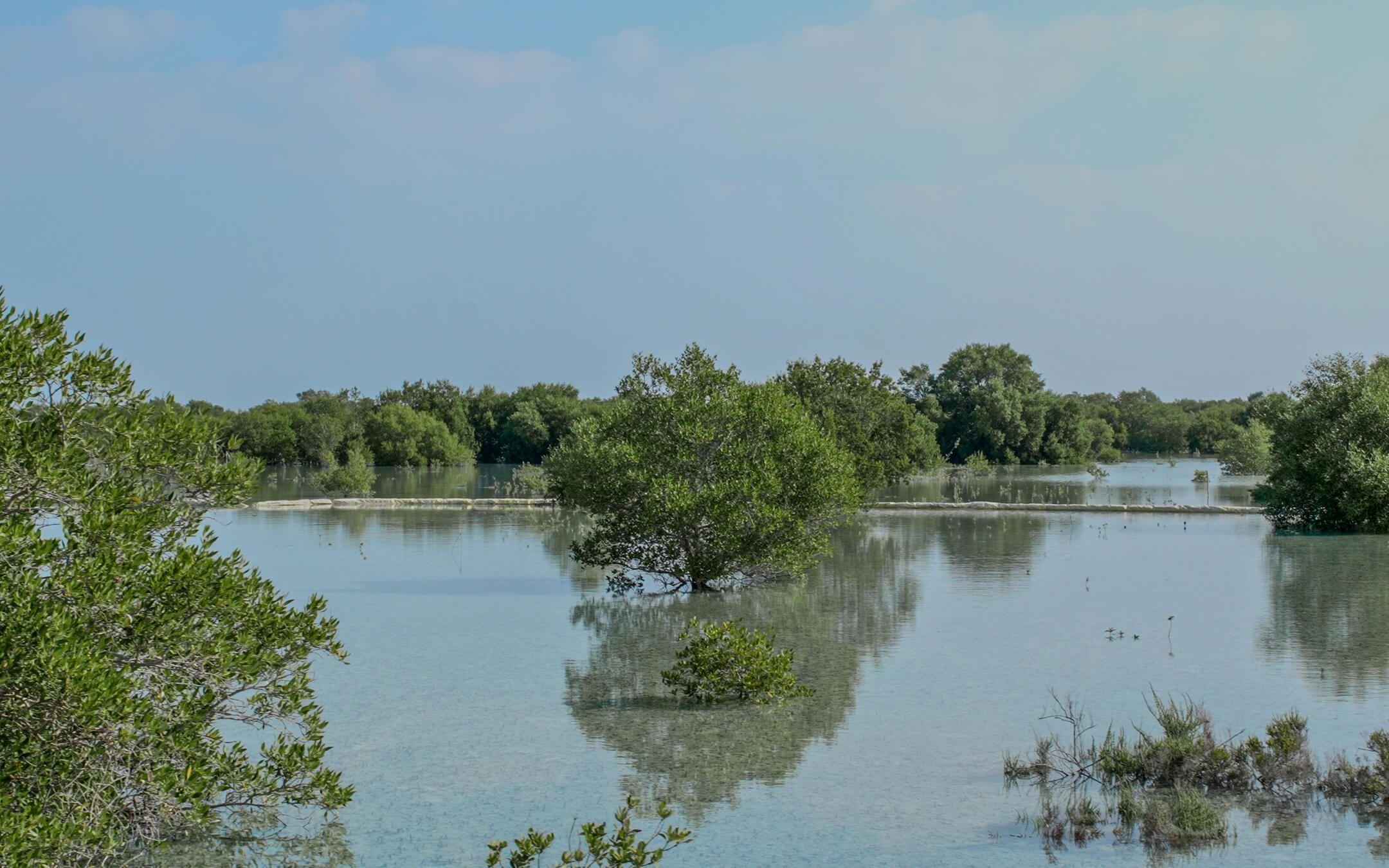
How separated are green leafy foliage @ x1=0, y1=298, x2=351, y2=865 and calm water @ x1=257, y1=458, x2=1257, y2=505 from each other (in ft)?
131

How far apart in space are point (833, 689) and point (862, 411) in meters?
23.1

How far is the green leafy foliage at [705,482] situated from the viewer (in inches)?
846

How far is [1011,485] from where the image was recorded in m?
57.6

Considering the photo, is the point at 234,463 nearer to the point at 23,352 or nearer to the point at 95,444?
the point at 95,444

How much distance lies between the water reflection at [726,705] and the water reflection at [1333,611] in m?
5.37

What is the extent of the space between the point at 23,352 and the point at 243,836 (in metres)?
3.83

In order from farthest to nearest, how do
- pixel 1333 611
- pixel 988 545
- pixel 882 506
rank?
pixel 882 506
pixel 988 545
pixel 1333 611

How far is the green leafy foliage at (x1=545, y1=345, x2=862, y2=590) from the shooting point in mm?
21500

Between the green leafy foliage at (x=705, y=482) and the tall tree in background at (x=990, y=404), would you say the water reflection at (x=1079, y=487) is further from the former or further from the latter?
the green leafy foliage at (x=705, y=482)

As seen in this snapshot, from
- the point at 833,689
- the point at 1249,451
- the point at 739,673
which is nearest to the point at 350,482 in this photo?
the point at 833,689

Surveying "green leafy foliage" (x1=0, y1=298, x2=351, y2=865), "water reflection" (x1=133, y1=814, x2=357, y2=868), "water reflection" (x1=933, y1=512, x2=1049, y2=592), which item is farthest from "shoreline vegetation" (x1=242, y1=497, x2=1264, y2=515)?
"green leafy foliage" (x1=0, y1=298, x2=351, y2=865)

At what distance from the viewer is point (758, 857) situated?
8.42 meters

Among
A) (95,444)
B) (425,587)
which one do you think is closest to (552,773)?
(95,444)

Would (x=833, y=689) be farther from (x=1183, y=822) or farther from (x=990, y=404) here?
(x=990, y=404)
